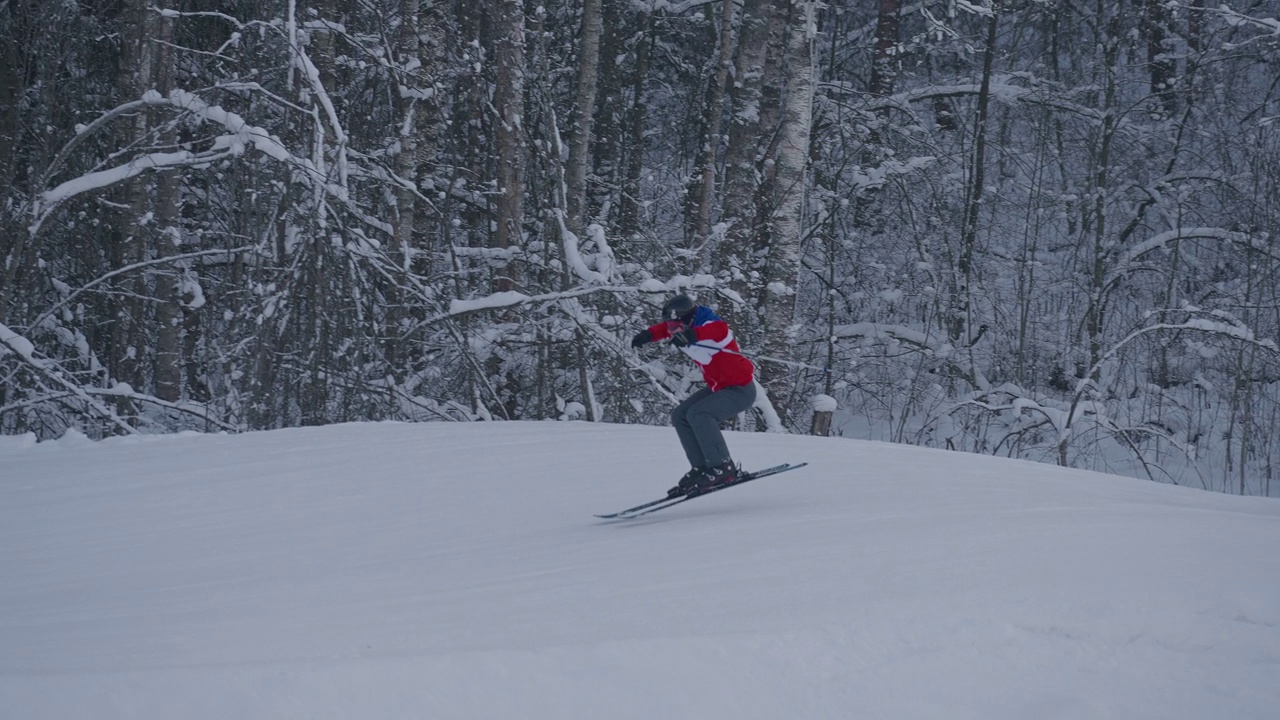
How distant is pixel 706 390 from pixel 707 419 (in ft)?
0.92

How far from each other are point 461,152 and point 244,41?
14.2 feet

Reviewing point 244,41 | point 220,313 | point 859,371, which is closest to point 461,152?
point 244,41

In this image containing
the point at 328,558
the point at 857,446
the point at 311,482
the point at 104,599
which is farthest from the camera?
the point at 857,446

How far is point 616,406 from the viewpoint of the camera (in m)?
13.1

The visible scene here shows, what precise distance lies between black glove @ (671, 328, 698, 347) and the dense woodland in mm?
4350

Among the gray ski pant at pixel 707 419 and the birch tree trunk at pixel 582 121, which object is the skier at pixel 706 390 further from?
the birch tree trunk at pixel 582 121

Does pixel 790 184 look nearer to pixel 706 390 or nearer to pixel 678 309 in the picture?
pixel 706 390

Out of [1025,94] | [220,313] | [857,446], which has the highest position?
[1025,94]

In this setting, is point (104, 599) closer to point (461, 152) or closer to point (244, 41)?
point (244, 41)

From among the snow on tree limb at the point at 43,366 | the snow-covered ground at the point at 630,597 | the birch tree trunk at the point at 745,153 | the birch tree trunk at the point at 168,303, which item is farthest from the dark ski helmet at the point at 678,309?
the birch tree trunk at the point at 168,303

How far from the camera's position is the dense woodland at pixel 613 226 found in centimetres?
1133

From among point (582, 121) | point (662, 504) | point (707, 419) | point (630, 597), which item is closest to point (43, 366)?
point (662, 504)

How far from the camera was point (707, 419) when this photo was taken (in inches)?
284

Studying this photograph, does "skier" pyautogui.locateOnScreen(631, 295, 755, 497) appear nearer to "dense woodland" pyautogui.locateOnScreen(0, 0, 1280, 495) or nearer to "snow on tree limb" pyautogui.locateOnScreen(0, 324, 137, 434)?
"dense woodland" pyautogui.locateOnScreen(0, 0, 1280, 495)
